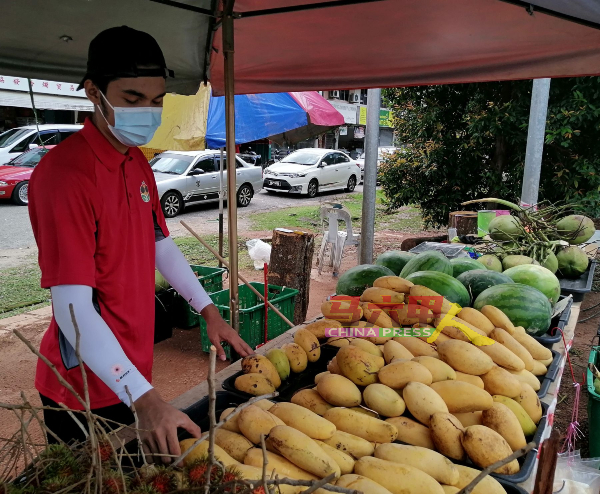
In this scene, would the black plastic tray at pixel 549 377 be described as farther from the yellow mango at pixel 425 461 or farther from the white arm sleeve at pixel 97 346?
the white arm sleeve at pixel 97 346

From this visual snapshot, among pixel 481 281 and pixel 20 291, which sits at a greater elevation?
pixel 481 281

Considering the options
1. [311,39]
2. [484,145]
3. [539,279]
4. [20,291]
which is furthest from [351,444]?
[484,145]

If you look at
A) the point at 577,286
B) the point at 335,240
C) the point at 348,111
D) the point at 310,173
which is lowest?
the point at 335,240

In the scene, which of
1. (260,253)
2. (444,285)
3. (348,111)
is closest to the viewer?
(444,285)

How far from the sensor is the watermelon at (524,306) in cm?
233

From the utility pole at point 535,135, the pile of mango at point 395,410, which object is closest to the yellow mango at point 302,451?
the pile of mango at point 395,410

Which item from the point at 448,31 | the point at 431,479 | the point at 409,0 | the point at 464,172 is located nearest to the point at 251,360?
the point at 431,479

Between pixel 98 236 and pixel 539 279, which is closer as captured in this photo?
pixel 98 236

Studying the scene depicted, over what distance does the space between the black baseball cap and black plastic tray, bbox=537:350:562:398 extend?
1.80 meters

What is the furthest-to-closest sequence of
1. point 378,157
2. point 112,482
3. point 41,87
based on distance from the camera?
point 41,87
point 378,157
point 112,482

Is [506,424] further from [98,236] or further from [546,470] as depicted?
Result: [98,236]

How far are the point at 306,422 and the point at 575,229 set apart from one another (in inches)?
152

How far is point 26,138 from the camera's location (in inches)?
505

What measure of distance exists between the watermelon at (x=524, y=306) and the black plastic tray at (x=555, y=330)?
5cm
